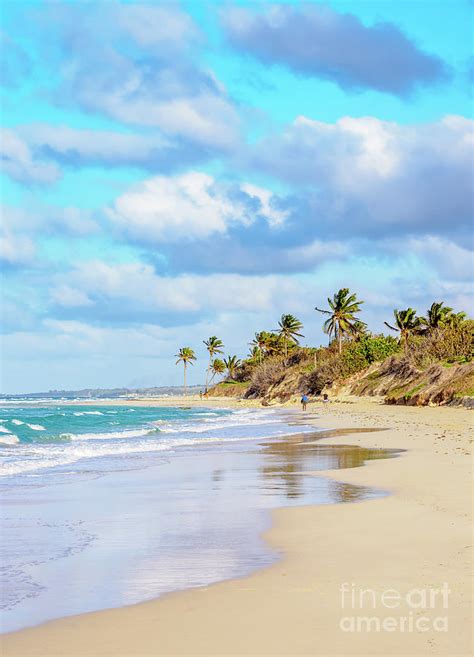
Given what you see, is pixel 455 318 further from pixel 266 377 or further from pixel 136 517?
pixel 136 517

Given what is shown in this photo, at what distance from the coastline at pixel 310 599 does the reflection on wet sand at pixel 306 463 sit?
217 cm

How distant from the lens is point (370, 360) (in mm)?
89438

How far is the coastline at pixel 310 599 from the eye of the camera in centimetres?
611

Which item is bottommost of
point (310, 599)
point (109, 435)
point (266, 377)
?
point (109, 435)

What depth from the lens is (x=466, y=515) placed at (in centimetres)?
1148

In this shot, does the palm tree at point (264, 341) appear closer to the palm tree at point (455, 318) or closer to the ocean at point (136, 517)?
the palm tree at point (455, 318)

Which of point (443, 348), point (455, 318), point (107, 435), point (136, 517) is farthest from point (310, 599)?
point (455, 318)

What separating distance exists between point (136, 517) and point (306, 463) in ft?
33.3

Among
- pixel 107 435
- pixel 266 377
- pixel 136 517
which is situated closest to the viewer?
pixel 136 517

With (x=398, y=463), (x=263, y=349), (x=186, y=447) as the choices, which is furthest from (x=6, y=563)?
(x=263, y=349)

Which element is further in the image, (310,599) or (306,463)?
(306,463)

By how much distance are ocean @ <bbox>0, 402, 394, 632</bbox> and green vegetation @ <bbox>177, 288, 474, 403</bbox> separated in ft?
113

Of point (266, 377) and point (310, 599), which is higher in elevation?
point (266, 377)

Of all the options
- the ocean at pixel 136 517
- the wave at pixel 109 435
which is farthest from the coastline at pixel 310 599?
the wave at pixel 109 435
